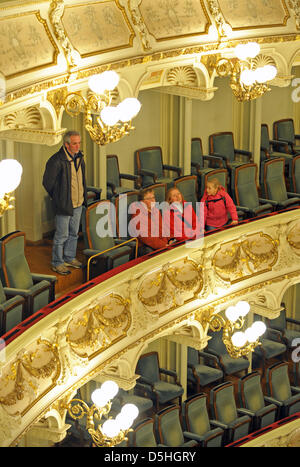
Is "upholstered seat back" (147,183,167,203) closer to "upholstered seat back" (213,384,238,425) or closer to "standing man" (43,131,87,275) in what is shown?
"standing man" (43,131,87,275)

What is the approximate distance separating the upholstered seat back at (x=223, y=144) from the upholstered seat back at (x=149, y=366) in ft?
10.1

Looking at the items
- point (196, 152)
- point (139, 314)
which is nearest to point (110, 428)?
point (139, 314)

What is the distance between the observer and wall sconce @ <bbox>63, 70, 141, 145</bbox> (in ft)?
25.8

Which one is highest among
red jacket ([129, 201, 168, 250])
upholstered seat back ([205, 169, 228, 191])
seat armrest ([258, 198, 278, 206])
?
upholstered seat back ([205, 169, 228, 191])

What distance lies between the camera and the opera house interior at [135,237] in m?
7.68

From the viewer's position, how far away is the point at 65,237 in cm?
891

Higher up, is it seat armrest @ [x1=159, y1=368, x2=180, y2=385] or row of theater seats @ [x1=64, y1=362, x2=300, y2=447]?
seat armrest @ [x1=159, y1=368, x2=180, y2=385]

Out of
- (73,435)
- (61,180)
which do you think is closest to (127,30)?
(61,180)

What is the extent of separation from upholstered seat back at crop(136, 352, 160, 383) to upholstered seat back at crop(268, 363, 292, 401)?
1920 millimetres

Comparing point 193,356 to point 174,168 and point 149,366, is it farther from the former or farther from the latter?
point 174,168

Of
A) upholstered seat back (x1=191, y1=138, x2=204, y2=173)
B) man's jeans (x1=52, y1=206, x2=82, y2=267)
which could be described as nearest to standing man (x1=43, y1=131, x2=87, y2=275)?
man's jeans (x1=52, y1=206, x2=82, y2=267)

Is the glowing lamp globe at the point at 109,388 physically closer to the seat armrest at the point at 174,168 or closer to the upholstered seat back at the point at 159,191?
the upholstered seat back at the point at 159,191

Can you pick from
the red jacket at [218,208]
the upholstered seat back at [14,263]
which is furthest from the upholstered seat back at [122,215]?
the upholstered seat back at [14,263]
